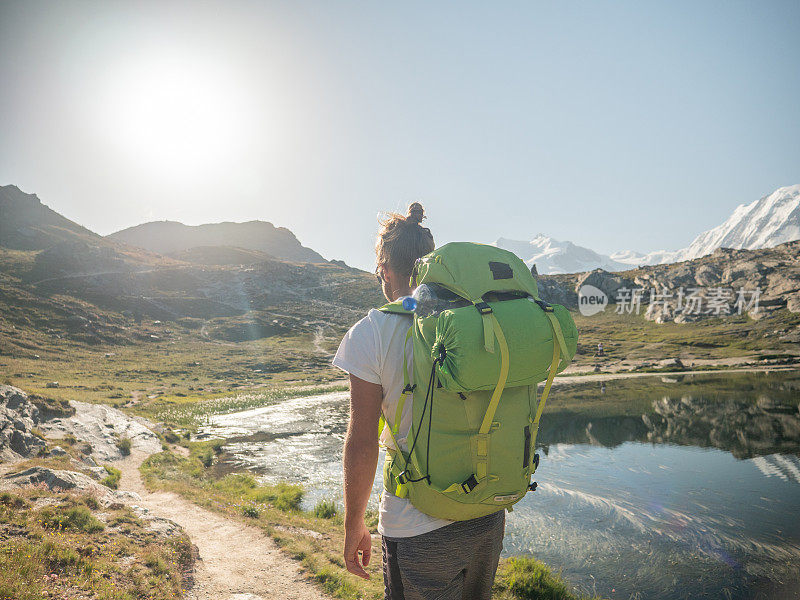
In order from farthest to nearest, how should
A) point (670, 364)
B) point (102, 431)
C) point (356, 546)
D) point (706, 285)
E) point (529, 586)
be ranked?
point (706, 285) → point (670, 364) → point (102, 431) → point (529, 586) → point (356, 546)

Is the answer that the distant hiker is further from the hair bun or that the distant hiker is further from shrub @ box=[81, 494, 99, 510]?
shrub @ box=[81, 494, 99, 510]

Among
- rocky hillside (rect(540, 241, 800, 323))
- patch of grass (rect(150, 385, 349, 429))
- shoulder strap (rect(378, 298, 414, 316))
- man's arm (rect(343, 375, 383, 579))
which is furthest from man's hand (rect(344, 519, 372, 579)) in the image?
rocky hillside (rect(540, 241, 800, 323))

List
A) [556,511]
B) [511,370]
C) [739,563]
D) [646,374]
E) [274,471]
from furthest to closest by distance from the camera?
[646,374] → [274,471] → [556,511] → [739,563] → [511,370]

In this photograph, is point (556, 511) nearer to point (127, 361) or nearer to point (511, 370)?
point (511, 370)

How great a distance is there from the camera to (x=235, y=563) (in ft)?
32.7

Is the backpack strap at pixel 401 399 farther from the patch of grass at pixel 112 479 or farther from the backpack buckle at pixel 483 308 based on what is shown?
the patch of grass at pixel 112 479

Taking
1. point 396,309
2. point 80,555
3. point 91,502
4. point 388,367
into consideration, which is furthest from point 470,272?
point 91,502

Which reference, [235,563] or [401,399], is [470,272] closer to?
[401,399]

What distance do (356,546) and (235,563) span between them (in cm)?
868

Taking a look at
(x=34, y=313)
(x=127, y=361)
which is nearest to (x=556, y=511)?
(x=127, y=361)

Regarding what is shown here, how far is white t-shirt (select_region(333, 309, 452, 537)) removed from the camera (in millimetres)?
2934

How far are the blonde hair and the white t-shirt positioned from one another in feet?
1.78

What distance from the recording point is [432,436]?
9.29 ft

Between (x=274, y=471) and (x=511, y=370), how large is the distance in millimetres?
23443
